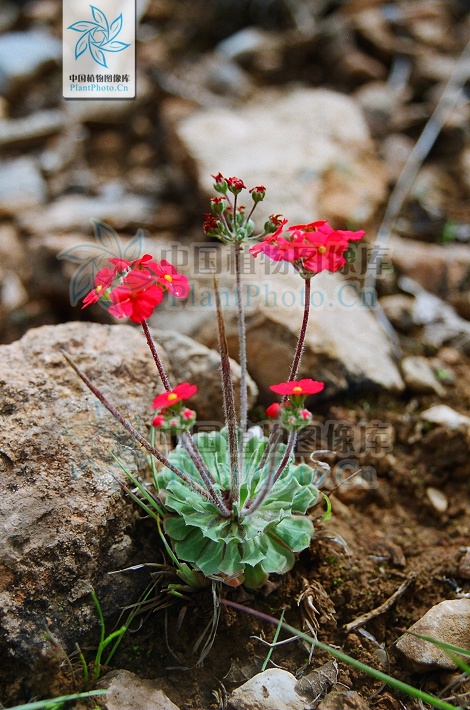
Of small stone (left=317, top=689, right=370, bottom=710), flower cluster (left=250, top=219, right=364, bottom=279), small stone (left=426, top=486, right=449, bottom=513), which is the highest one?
flower cluster (left=250, top=219, right=364, bottom=279)

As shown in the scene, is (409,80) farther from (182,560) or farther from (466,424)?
(182,560)

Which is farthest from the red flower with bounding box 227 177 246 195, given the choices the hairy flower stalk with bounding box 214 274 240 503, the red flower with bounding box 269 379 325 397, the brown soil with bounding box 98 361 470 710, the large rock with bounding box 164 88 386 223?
the large rock with bounding box 164 88 386 223

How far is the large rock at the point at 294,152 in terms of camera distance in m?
4.95

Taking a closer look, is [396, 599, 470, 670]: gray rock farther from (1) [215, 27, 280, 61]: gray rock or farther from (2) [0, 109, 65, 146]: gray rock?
(1) [215, 27, 280, 61]: gray rock

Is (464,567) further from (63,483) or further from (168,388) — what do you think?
(63,483)

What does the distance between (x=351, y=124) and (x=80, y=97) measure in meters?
2.93

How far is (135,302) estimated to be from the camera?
2146mm

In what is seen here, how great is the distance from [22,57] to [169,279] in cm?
552

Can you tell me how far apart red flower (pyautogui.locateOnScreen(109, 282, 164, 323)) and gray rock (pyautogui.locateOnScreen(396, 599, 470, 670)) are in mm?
1667

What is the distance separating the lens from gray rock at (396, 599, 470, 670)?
7.59 ft

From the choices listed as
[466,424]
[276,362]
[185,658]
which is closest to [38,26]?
[276,362]

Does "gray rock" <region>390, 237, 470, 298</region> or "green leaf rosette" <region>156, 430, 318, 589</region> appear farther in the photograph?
"gray rock" <region>390, 237, 470, 298</region>

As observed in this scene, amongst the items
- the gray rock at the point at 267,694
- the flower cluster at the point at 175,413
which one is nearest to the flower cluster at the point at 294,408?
the flower cluster at the point at 175,413

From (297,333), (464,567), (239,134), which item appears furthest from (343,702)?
(239,134)
